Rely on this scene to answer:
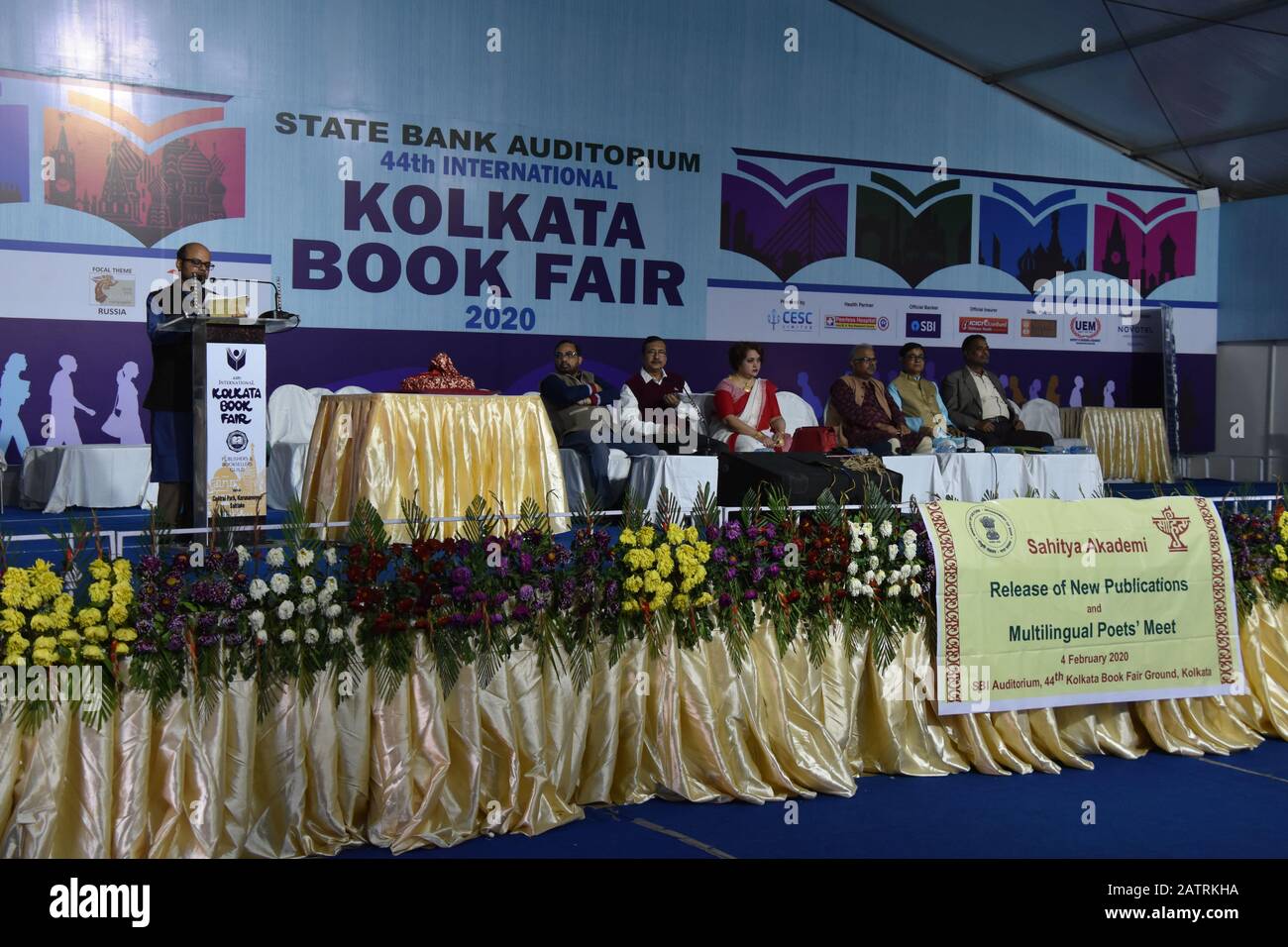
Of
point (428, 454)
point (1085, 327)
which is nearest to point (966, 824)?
point (428, 454)

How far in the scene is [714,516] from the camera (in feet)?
10.6

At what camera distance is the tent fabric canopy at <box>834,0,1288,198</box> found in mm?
9227

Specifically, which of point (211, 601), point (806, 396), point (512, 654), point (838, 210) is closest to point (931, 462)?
point (806, 396)

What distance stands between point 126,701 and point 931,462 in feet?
17.8

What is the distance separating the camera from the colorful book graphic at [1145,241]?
1158 cm

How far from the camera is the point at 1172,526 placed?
3.59 meters

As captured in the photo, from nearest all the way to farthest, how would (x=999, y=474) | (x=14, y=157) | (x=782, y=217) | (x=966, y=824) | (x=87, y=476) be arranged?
(x=966, y=824), (x=999, y=474), (x=87, y=476), (x=14, y=157), (x=782, y=217)

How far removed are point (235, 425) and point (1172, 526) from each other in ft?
11.4

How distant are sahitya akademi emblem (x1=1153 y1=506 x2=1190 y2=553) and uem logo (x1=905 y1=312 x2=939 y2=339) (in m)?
7.36

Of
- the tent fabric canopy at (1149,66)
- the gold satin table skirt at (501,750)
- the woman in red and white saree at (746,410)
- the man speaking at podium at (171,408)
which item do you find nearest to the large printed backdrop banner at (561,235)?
the tent fabric canopy at (1149,66)

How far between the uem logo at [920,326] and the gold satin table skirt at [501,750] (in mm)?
7443

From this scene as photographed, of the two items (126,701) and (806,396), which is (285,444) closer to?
(806,396)

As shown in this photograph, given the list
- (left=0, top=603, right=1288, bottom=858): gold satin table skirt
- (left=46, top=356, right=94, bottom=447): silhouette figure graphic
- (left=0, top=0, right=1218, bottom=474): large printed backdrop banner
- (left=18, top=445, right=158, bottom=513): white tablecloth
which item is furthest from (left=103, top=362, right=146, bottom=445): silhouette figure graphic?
(left=0, top=603, right=1288, bottom=858): gold satin table skirt

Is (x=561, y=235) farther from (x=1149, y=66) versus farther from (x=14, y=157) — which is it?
(x=1149, y=66)
